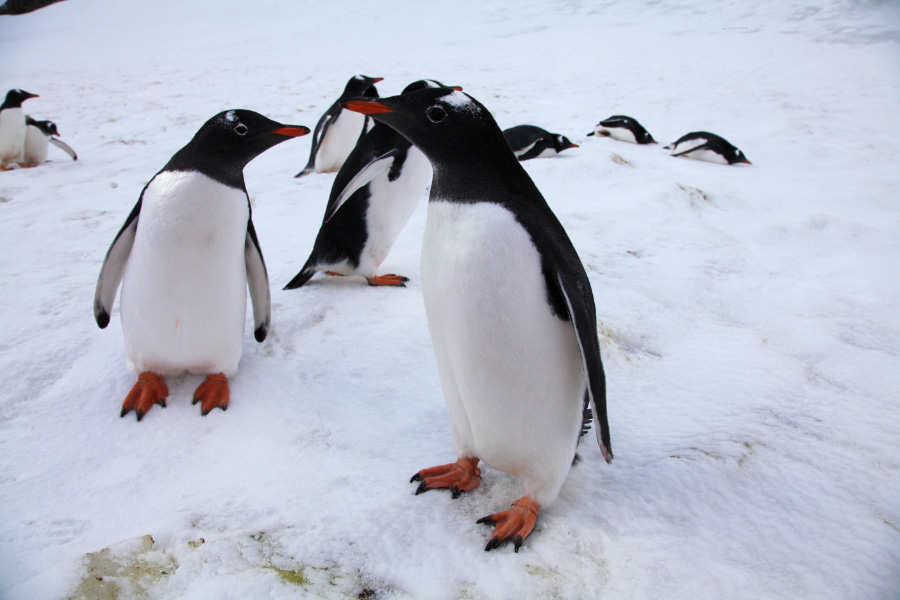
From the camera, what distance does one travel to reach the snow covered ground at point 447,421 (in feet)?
3.97

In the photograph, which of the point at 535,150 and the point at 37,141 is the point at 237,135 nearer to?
the point at 535,150

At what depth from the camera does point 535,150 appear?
515cm

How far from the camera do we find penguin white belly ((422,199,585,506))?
128 centimetres

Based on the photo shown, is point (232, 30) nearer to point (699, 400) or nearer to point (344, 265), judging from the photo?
point (344, 265)

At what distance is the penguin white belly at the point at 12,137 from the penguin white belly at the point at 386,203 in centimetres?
400

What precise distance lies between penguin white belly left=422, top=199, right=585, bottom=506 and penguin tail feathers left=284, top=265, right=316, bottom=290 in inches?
52.6

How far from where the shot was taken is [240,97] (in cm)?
746

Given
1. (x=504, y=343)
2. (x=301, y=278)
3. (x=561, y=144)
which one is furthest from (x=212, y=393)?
(x=561, y=144)

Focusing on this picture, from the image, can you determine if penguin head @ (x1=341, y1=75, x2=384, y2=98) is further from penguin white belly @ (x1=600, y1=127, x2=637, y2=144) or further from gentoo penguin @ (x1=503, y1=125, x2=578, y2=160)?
penguin white belly @ (x1=600, y1=127, x2=637, y2=144)

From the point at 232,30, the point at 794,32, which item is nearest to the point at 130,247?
the point at 794,32

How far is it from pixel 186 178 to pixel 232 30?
1724 cm

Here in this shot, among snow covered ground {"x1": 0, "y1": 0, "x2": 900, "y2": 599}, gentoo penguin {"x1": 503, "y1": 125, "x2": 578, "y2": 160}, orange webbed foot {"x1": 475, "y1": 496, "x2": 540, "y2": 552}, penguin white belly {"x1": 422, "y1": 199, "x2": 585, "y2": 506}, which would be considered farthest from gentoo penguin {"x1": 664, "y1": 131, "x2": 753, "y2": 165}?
orange webbed foot {"x1": 475, "y1": 496, "x2": 540, "y2": 552}

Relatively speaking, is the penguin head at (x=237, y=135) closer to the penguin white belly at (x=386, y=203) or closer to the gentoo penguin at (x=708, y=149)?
the penguin white belly at (x=386, y=203)

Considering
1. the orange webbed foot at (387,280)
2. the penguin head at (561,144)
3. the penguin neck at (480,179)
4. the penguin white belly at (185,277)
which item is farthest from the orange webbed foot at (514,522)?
the penguin head at (561,144)
